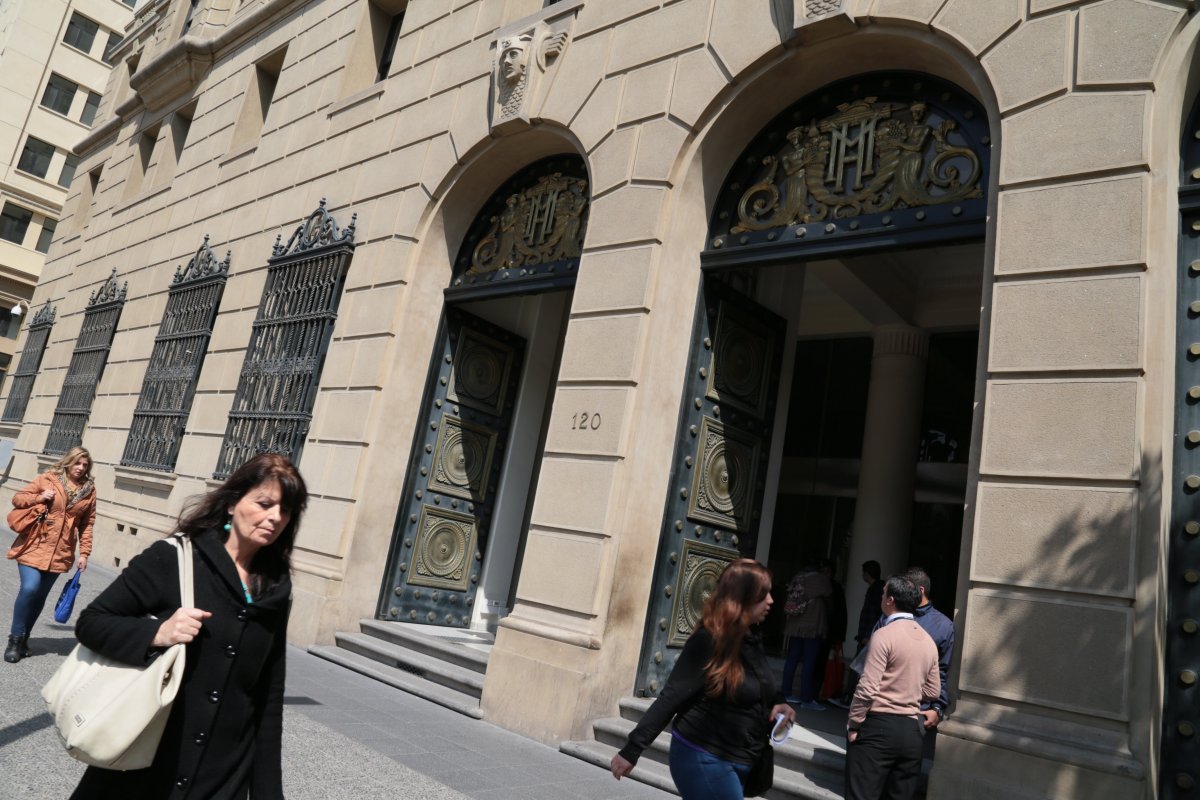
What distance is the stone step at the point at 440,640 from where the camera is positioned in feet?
26.7

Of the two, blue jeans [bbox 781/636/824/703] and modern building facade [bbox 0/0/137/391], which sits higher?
modern building facade [bbox 0/0/137/391]

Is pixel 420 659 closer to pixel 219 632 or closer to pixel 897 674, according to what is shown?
pixel 897 674

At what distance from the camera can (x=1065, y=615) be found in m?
4.52

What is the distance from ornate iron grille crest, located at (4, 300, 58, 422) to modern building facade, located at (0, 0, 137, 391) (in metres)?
14.4

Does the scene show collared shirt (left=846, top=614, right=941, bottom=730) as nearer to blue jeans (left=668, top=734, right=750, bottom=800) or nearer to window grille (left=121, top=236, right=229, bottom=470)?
blue jeans (left=668, top=734, right=750, bottom=800)

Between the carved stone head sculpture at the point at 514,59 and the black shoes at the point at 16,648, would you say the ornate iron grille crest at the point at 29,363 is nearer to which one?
the black shoes at the point at 16,648

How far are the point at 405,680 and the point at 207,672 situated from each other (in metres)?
5.81

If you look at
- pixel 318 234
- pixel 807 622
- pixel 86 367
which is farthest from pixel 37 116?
pixel 807 622

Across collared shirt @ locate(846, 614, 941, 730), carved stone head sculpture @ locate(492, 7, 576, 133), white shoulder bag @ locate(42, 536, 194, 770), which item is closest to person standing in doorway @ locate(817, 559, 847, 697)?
collared shirt @ locate(846, 614, 941, 730)

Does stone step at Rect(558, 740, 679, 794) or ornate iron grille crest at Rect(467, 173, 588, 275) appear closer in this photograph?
stone step at Rect(558, 740, 679, 794)

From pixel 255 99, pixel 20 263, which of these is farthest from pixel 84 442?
pixel 20 263

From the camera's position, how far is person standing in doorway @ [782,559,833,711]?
353 inches

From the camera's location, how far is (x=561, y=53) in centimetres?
873

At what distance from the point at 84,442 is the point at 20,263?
22.6 m
